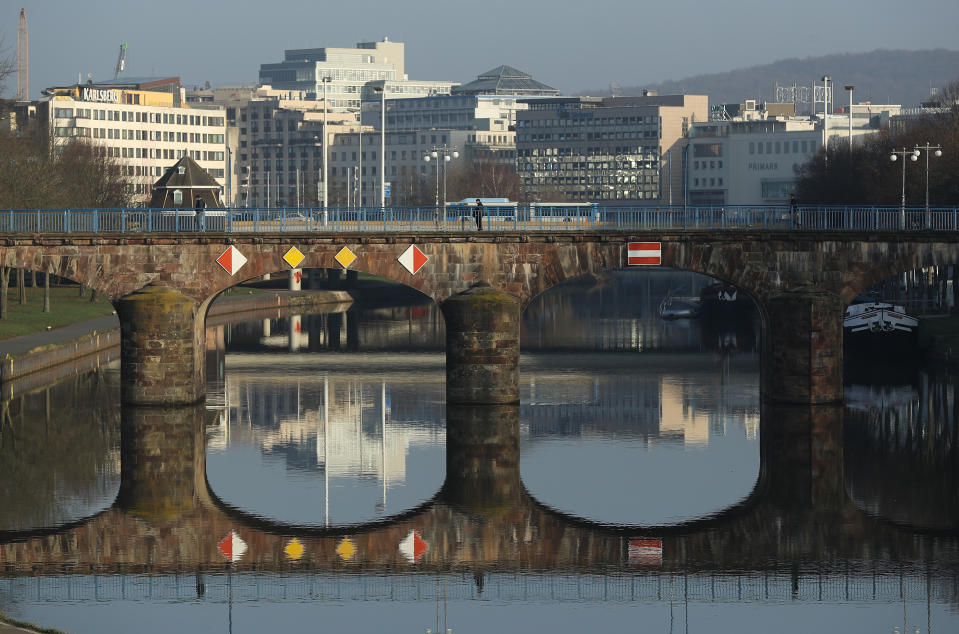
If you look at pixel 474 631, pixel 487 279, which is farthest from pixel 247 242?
pixel 474 631

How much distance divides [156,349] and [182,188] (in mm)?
67261

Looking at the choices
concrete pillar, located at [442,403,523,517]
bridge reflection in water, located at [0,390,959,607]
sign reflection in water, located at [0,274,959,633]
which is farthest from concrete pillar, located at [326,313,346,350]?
bridge reflection in water, located at [0,390,959,607]

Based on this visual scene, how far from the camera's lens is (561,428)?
72312 mm

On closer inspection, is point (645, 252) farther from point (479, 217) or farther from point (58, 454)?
point (58, 454)

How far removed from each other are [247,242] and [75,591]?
35.2 metres

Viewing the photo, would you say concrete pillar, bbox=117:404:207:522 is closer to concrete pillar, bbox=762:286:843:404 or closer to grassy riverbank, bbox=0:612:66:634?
grassy riverbank, bbox=0:612:66:634

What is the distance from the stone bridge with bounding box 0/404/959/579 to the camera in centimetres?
4700

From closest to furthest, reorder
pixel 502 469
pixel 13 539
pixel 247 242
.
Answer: pixel 13 539 < pixel 502 469 < pixel 247 242

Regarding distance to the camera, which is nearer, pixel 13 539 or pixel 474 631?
pixel 474 631

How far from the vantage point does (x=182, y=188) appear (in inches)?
5492

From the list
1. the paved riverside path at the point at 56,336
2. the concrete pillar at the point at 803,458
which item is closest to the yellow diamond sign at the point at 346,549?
the concrete pillar at the point at 803,458

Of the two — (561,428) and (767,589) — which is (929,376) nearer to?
(561,428)

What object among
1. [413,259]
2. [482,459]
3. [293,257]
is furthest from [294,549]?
[293,257]

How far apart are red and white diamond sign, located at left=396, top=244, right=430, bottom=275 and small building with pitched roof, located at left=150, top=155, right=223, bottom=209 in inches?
2546
